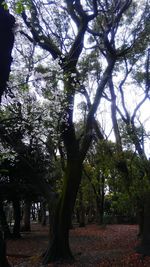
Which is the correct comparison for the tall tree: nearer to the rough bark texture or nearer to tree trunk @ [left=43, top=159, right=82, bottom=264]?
the rough bark texture

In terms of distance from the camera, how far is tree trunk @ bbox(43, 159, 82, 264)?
1505cm

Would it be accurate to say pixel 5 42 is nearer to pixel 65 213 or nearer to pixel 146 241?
pixel 65 213

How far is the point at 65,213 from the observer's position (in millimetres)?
15266

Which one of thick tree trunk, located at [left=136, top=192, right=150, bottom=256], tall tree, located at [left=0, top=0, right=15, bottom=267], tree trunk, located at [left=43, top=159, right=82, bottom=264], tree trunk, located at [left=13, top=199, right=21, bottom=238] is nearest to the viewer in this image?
tall tree, located at [left=0, top=0, right=15, bottom=267]

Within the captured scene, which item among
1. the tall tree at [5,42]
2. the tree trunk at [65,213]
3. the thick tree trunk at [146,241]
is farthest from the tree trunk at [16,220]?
the tall tree at [5,42]

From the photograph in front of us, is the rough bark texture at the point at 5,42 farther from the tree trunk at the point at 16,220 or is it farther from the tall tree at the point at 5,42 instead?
the tree trunk at the point at 16,220

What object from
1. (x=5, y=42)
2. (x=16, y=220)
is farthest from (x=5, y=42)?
(x=16, y=220)

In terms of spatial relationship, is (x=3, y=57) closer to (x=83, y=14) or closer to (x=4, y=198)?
(x=83, y=14)

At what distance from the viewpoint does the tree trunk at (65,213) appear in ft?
49.4

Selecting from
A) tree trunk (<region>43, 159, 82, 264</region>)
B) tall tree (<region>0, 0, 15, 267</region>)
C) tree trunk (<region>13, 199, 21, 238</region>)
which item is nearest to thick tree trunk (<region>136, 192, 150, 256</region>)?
tree trunk (<region>43, 159, 82, 264</region>)

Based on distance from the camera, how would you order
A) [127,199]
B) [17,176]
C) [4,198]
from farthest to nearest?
[4,198] → [17,176] → [127,199]

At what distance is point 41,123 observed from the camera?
15.0 m

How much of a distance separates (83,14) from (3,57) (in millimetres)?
9487

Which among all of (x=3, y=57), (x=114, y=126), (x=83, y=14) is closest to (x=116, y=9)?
(x=83, y=14)
